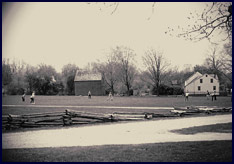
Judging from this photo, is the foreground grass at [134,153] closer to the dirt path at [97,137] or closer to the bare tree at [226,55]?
the dirt path at [97,137]

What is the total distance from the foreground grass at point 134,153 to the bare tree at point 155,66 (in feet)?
150

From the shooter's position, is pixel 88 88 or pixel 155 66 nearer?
pixel 88 88

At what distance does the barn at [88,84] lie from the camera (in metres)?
47.2

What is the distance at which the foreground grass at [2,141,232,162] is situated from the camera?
7188 mm

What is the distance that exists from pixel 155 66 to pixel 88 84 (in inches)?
643

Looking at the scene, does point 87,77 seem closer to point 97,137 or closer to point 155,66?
point 155,66

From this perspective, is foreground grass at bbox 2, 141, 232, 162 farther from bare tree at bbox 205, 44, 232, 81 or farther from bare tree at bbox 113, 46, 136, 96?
bare tree at bbox 113, 46, 136, 96

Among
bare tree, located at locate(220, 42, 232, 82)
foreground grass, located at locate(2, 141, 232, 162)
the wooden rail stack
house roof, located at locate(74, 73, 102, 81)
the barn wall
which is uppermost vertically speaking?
house roof, located at locate(74, 73, 102, 81)

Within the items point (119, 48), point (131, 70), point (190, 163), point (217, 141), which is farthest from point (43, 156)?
point (131, 70)

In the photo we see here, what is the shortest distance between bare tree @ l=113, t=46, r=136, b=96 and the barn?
5655mm

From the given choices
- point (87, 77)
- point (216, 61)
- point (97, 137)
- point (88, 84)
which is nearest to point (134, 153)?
point (97, 137)

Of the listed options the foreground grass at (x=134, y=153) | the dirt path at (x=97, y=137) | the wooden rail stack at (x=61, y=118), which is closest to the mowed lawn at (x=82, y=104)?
the wooden rail stack at (x=61, y=118)

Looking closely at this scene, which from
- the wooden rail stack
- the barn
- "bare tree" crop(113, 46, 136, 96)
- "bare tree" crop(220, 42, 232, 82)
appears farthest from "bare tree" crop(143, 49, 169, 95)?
the wooden rail stack

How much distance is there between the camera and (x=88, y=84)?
4978 cm
